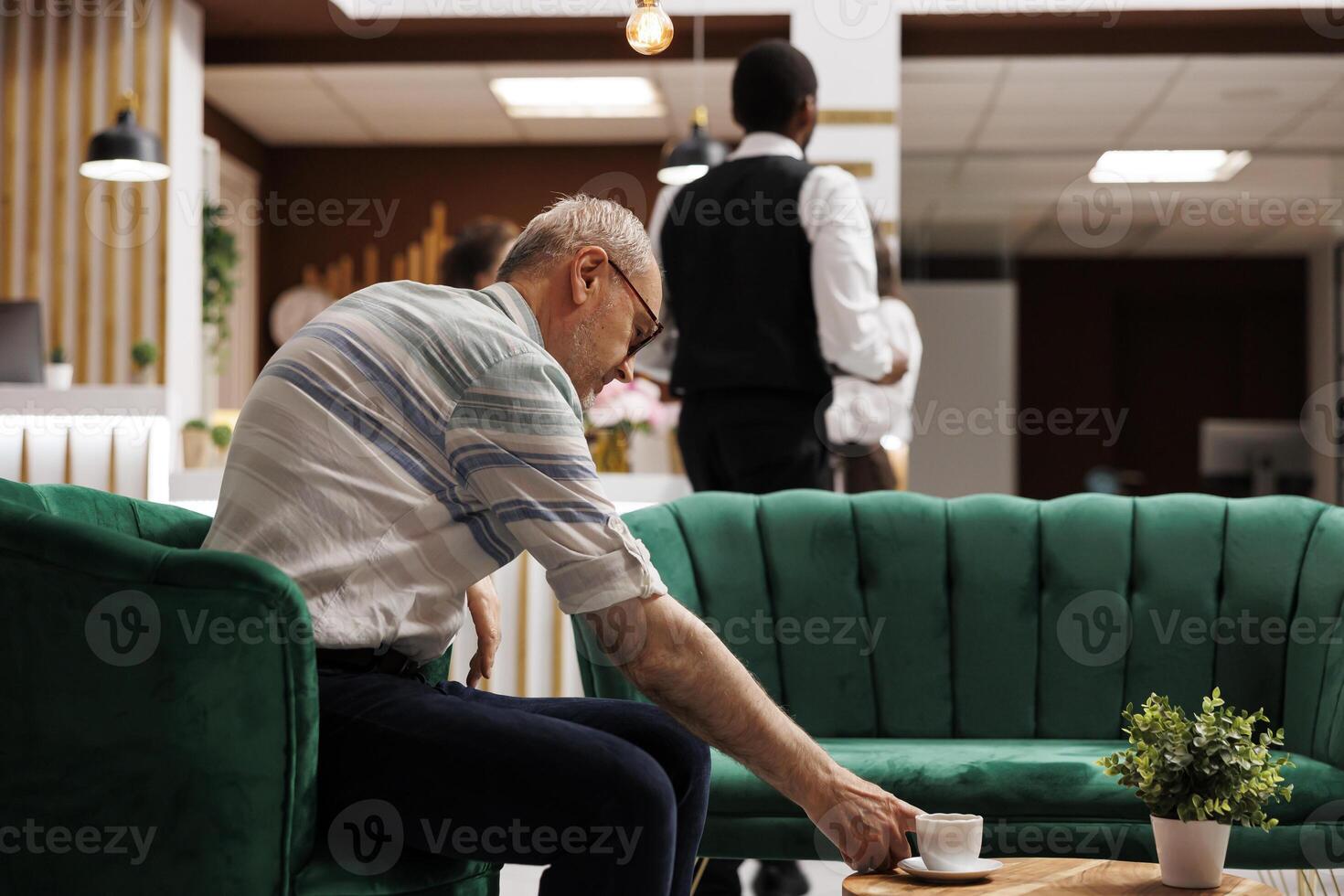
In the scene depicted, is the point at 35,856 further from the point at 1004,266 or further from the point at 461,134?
the point at 1004,266

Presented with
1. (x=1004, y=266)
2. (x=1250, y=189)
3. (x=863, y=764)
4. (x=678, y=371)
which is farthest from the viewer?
(x=1004, y=266)

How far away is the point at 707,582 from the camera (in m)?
2.66

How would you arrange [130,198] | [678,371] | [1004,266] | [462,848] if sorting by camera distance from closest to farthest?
[462,848], [678,371], [130,198], [1004,266]

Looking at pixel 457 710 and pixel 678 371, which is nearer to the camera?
pixel 457 710

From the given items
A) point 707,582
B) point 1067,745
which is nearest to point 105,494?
point 707,582

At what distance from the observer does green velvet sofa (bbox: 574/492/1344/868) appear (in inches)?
102

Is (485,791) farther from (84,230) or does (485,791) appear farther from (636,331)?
(84,230)

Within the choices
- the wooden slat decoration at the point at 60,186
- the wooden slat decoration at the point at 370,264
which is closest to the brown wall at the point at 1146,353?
the wooden slat decoration at the point at 370,264

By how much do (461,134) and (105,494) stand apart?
7104 mm

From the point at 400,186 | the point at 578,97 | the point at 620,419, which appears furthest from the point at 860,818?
the point at 400,186

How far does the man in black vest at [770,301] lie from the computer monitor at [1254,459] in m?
5.63

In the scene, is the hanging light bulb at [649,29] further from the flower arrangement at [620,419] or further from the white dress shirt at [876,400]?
the flower arrangement at [620,419]

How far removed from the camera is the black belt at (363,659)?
1498 millimetres

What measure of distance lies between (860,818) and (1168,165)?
8366mm
